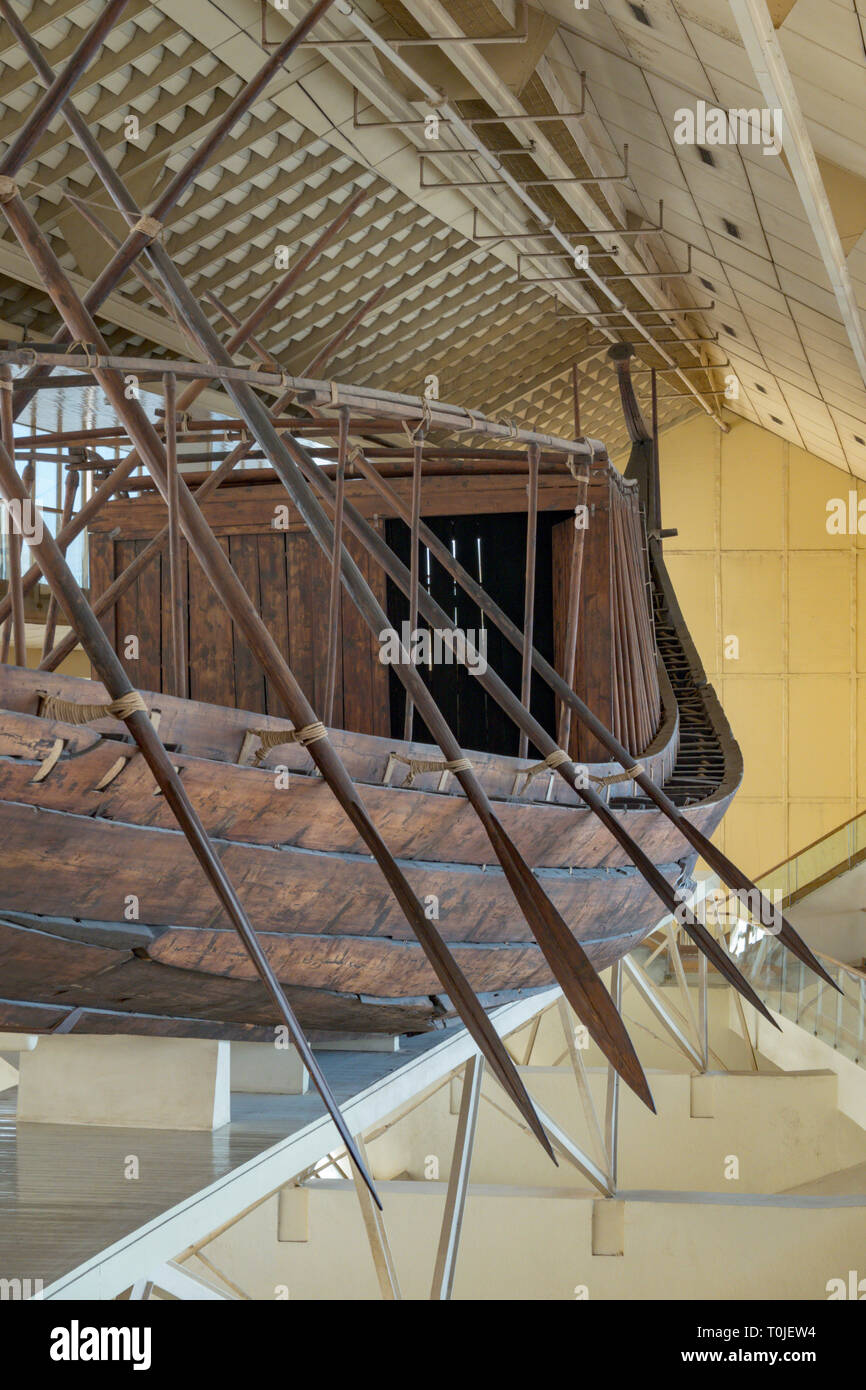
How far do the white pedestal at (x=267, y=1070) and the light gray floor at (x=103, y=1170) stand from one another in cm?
6

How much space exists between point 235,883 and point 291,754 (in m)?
0.41

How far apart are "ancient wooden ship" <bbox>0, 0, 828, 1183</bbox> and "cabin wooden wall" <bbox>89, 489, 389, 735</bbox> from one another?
0.01 meters

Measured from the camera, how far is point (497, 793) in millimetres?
4398

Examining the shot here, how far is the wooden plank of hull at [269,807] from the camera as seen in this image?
3.04 meters

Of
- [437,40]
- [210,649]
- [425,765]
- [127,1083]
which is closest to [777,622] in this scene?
[437,40]

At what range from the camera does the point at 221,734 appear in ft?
11.2

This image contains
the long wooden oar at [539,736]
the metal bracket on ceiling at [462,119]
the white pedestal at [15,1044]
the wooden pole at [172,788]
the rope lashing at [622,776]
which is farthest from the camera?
the metal bracket on ceiling at [462,119]

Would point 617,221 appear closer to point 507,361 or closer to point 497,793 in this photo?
point 507,361

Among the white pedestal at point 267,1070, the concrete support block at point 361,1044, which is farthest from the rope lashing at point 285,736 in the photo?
the concrete support block at point 361,1044

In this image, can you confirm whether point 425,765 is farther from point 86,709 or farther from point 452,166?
point 452,166

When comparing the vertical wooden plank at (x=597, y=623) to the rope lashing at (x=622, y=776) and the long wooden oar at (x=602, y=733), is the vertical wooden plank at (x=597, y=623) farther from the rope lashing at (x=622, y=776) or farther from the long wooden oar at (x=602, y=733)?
the rope lashing at (x=622, y=776)

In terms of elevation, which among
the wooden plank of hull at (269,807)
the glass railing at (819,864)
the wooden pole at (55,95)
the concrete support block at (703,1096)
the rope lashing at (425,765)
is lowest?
the concrete support block at (703,1096)

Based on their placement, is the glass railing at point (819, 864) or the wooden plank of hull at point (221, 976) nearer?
the wooden plank of hull at point (221, 976)
